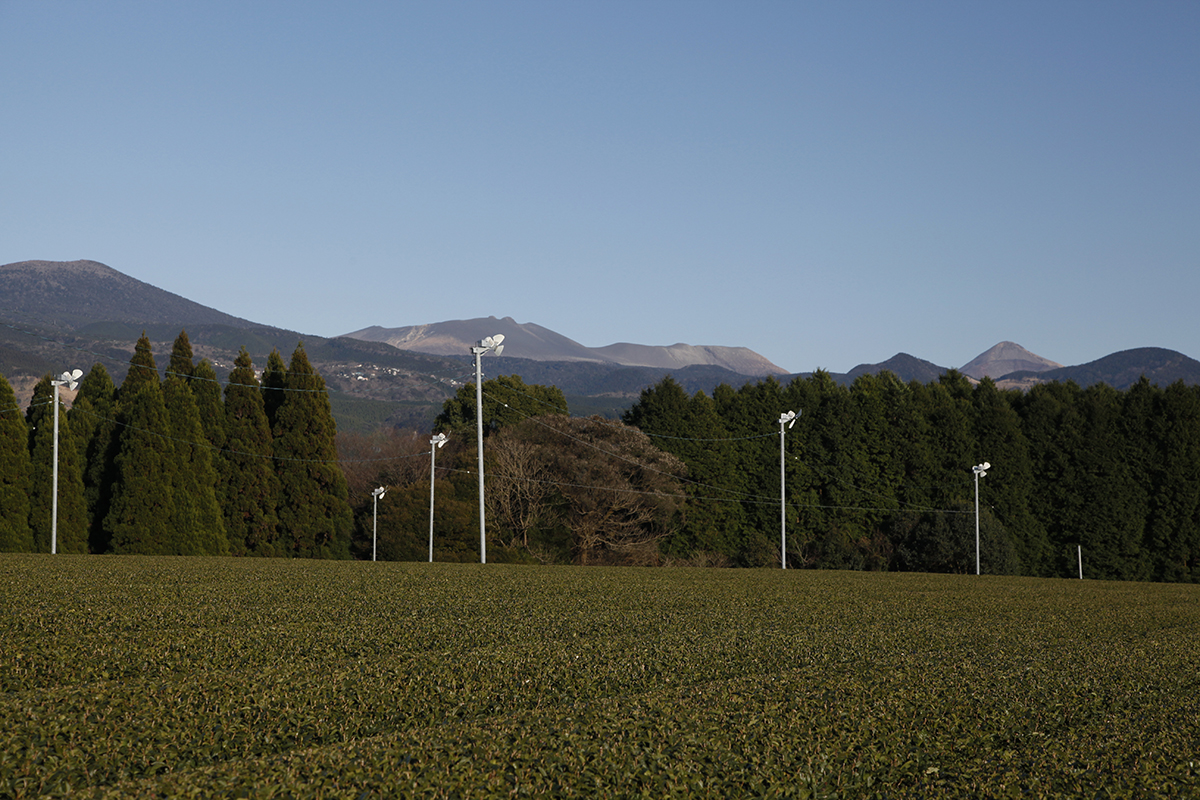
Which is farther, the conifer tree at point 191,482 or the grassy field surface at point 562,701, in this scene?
the conifer tree at point 191,482

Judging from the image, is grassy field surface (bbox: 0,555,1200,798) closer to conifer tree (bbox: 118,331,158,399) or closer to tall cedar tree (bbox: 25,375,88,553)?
tall cedar tree (bbox: 25,375,88,553)

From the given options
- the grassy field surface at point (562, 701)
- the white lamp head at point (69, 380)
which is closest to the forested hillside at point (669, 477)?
the white lamp head at point (69, 380)

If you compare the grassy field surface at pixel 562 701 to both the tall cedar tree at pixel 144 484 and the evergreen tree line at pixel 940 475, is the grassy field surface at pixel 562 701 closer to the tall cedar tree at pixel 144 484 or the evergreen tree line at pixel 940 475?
the tall cedar tree at pixel 144 484

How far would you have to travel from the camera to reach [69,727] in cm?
514

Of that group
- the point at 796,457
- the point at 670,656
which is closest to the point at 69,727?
the point at 670,656

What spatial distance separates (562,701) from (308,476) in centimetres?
3634

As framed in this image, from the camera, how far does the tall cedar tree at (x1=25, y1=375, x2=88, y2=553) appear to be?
35156mm

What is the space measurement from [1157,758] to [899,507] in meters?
44.4

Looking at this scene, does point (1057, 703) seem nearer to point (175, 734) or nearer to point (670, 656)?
point (670, 656)

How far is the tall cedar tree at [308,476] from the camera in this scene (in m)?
40.4

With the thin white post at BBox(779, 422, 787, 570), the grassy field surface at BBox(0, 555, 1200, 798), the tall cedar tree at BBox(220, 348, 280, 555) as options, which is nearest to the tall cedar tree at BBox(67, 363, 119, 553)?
the tall cedar tree at BBox(220, 348, 280, 555)

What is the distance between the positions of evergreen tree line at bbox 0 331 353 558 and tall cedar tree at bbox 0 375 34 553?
37mm

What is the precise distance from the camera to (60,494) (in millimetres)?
35438

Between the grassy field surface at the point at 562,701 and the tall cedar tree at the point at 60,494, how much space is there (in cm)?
2591
